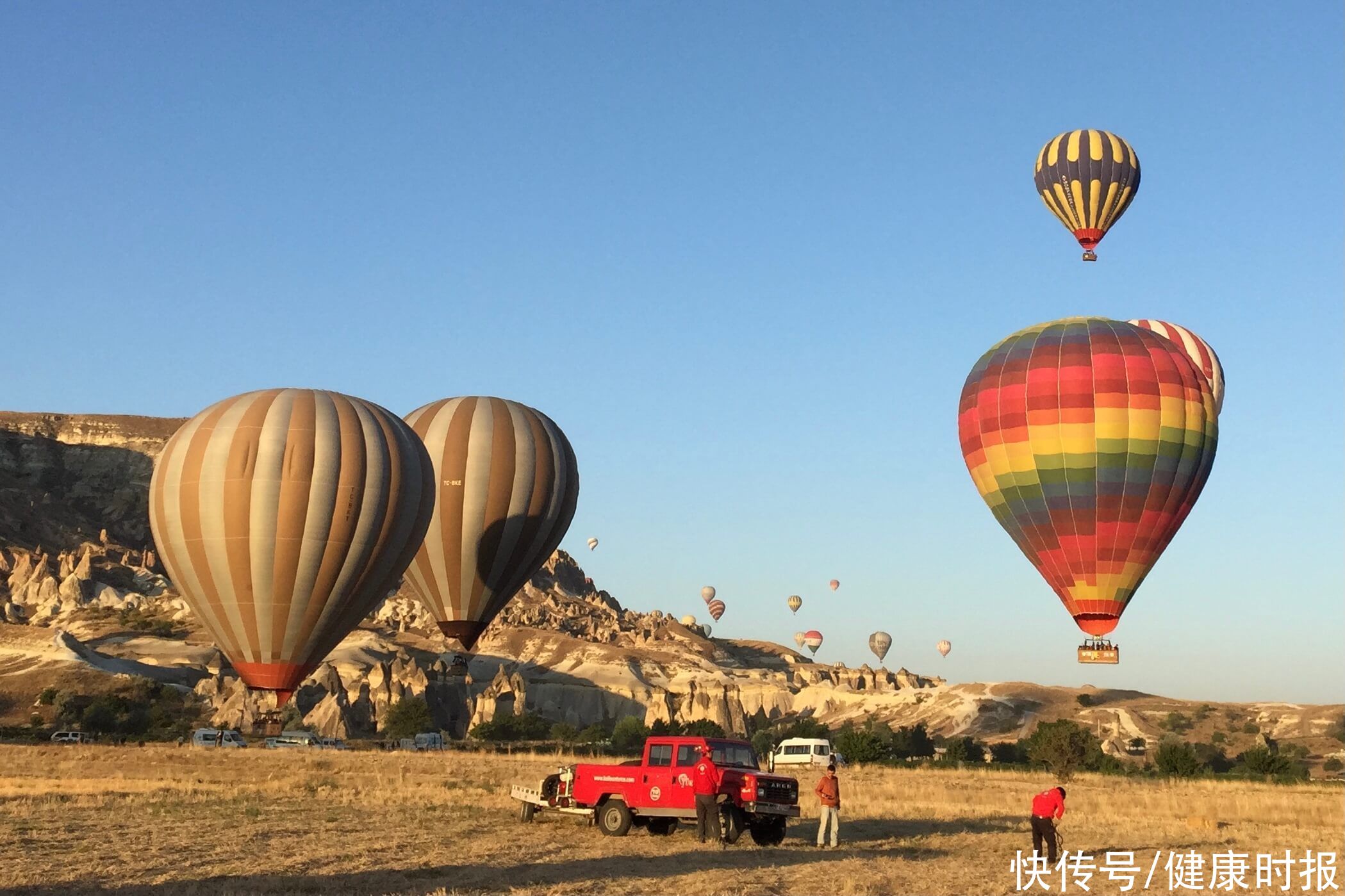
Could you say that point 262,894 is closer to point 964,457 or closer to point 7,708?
point 964,457

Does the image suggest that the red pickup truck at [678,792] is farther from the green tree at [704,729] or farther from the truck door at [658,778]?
the green tree at [704,729]

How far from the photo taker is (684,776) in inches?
979

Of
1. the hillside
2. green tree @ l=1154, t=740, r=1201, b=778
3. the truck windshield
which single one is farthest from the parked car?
the truck windshield

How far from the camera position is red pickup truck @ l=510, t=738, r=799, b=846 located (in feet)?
80.7

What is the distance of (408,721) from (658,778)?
95.1 m

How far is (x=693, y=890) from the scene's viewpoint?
1823cm

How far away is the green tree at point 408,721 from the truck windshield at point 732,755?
9078 centimetres

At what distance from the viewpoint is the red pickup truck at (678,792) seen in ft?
80.7

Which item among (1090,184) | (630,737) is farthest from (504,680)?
(1090,184)

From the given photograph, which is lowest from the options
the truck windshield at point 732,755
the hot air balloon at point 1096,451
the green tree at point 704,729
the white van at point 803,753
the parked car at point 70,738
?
the parked car at point 70,738

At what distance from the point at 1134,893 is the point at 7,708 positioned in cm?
11249

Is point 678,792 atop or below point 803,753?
atop

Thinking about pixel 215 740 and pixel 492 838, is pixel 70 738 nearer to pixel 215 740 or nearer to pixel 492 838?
pixel 215 740

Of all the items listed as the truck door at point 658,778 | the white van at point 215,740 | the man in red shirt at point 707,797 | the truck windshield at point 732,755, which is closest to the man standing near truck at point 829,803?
the truck windshield at point 732,755
